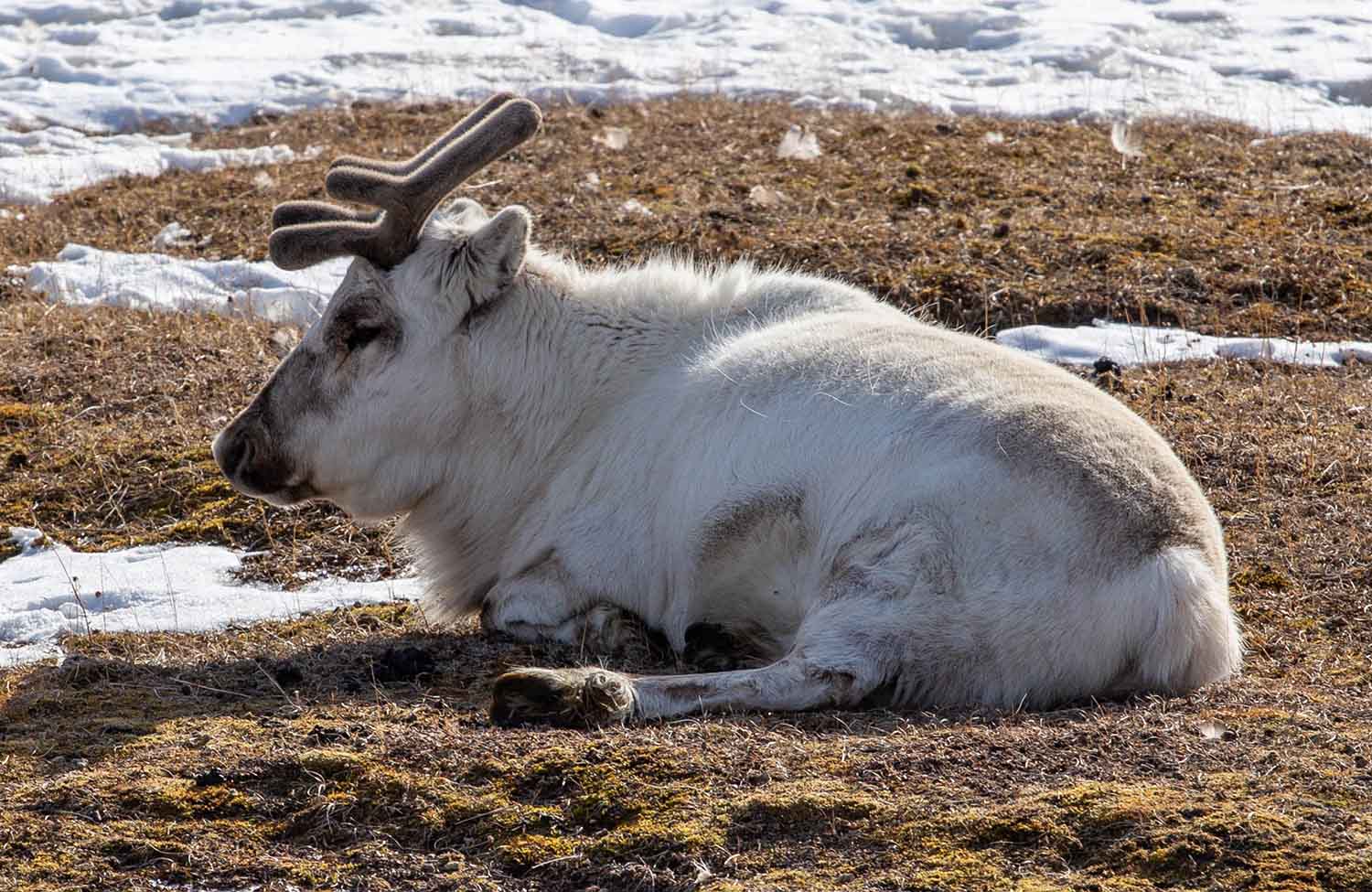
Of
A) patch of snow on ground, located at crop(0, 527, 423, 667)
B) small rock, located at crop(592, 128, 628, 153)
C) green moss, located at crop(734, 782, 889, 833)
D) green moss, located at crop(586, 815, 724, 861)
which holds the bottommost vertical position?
patch of snow on ground, located at crop(0, 527, 423, 667)

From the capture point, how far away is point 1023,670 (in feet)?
15.4

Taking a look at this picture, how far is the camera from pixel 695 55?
20047mm

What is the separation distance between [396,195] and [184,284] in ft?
19.4

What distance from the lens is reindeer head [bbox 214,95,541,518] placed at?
600cm

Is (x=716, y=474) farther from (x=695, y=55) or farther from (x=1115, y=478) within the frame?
(x=695, y=55)

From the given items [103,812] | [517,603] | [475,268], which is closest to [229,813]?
Result: [103,812]

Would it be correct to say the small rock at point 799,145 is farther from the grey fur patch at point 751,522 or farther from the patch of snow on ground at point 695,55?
the grey fur patch at point 751,522

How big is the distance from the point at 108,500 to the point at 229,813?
395 cm

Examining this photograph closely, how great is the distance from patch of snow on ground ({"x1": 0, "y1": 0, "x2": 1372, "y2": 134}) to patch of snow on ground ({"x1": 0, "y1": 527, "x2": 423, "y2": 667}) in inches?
441

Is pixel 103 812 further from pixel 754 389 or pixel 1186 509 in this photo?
pixel 1186 509

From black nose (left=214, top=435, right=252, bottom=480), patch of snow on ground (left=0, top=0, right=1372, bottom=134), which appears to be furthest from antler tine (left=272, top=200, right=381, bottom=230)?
patch of snow on ground (left=0, top=0, right=1372, bottom=134)

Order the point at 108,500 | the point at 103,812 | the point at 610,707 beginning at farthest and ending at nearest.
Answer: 1. the point at 108,500
2. the point at 610,707
3. the point at 103,812

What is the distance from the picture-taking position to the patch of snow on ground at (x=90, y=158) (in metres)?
14.6

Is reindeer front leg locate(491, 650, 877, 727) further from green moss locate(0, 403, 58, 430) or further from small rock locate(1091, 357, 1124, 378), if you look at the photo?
green moss locate(0, 403, 58, 430)
